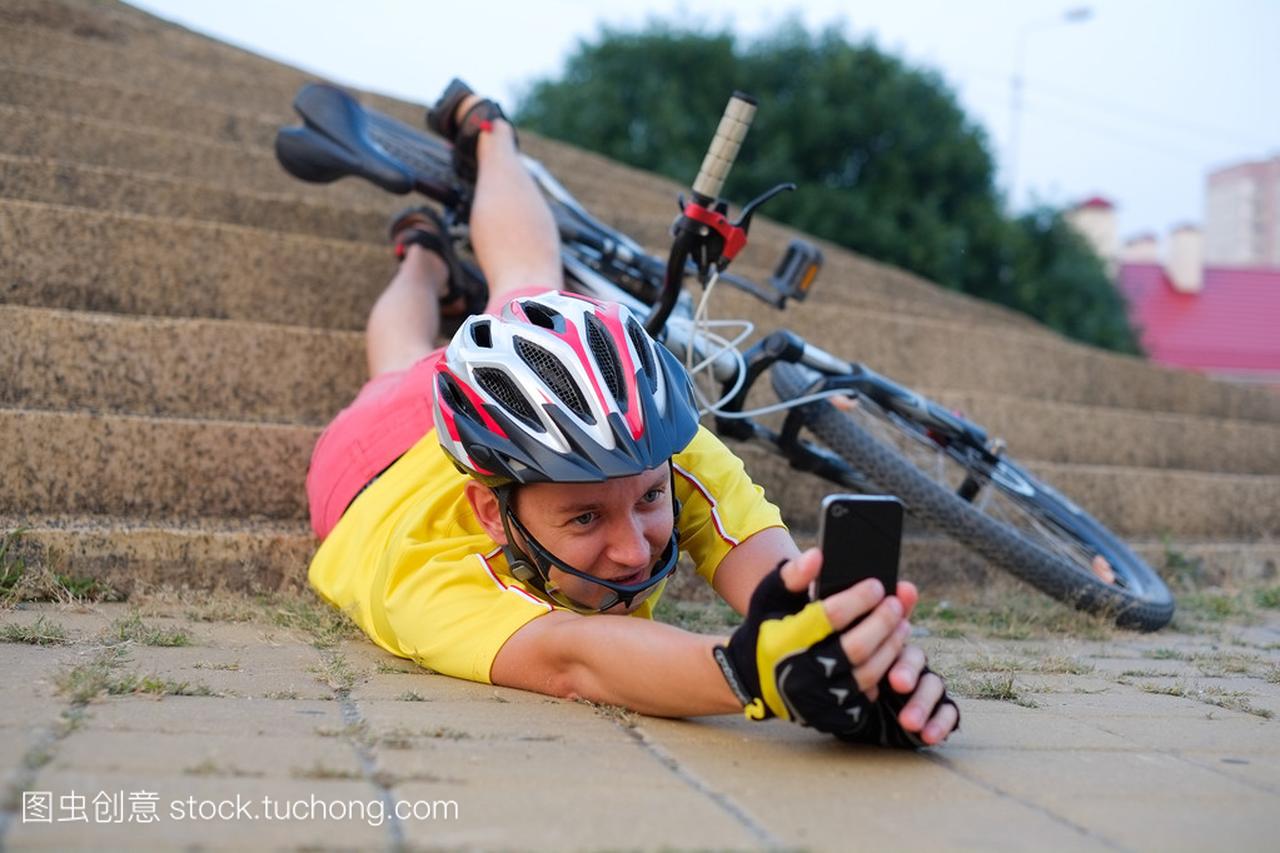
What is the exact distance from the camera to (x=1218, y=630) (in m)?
3.67

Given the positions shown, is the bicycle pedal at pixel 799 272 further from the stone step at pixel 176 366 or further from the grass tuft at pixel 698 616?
the stone step at pixel 176 366

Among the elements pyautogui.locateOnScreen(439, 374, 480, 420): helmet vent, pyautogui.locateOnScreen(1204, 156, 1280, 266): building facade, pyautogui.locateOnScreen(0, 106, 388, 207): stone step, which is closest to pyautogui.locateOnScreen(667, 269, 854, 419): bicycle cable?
pyautogui.locateOnScreen(439, 374, 480, 420): helmet vent

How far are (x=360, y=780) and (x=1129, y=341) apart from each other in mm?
17070

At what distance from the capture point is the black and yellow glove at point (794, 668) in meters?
1.81

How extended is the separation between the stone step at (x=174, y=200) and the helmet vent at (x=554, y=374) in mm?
3155

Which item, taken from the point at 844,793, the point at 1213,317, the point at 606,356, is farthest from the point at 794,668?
the point at 1213,317

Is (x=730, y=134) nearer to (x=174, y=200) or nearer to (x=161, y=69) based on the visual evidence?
(x=174, y=200)

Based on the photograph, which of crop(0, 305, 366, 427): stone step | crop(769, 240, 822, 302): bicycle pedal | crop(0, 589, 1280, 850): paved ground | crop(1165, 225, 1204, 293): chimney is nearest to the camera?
crop(0, 589, 1280, 850): paved ground

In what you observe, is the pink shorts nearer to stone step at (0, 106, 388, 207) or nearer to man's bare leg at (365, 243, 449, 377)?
man's bare leg at (365, 243, 449, 377)

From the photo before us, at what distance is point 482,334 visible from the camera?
2473mm

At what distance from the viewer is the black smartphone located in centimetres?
184

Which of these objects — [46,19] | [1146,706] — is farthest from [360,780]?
[46,19]

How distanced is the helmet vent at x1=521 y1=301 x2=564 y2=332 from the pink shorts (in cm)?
71

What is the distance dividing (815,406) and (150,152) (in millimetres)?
3622
